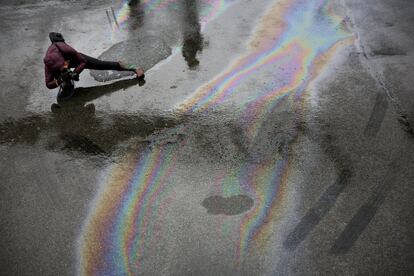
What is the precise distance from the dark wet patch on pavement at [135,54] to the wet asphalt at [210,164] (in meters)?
0.04

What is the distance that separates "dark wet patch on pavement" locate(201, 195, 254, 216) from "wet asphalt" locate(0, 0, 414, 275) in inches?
Result: 0.5

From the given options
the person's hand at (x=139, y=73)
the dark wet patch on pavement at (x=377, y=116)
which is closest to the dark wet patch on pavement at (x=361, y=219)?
the dark wet patch on pavement at (x=377, y=116)

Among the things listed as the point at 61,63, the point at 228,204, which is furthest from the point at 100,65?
the point at 228,204

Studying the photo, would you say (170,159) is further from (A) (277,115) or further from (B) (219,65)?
(B) (219,65)

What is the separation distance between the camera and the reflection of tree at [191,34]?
6352 mm

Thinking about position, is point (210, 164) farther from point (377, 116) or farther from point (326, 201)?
point (377, 116)

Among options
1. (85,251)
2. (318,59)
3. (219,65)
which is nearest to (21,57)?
(219,65)

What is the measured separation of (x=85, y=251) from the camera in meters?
3.45

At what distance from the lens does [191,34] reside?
279 inches

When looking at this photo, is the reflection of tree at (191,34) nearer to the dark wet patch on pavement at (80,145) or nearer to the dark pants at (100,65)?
the dark pants at (100,65)

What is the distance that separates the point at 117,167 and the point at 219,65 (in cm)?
278

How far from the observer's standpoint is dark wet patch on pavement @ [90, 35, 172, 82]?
595 cm

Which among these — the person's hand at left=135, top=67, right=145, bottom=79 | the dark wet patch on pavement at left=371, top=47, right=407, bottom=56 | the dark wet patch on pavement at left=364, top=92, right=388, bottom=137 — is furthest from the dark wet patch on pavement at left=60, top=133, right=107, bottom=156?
the dark wet patch on pavement at left=371, top=47, right=407, bottom=56

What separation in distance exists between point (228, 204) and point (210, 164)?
65 centimetres
